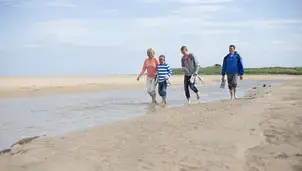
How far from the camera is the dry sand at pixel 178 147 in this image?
480cm

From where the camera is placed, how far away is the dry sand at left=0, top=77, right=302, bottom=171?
480 centimetres

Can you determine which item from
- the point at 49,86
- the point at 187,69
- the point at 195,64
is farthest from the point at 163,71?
the point at 49,86

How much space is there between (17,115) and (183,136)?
6.83 m

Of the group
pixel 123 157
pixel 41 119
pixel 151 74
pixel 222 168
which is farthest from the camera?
pixel 151 74

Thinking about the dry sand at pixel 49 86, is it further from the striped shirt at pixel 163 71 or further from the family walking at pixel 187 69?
the striped shirt at pixel 163 71

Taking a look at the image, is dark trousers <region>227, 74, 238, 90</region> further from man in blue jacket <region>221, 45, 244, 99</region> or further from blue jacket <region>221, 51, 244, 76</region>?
blue jacket <region>221, 51, 244, 76</region>

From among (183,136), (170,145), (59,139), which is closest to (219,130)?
(183,136)

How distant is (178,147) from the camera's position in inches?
218

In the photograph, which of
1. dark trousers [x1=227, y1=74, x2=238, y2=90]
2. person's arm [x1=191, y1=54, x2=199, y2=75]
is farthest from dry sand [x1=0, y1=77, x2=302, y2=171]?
dark trousers [x1=227, y1=74, x2=238, y2=90]

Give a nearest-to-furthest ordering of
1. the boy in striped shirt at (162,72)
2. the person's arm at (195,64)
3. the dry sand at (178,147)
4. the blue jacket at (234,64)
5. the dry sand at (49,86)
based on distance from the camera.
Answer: the dry sand at (178,147)
the person's arm at (195,64)
the blue jacket at (234,64)
the boy in striped shirt at (162,72)
the dry sand at (49,86)

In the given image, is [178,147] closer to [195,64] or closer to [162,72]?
[195,64]

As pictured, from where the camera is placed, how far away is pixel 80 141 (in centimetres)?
627

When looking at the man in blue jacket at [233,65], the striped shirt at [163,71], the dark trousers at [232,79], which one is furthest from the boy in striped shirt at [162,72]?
the dark trousers at [232,79]

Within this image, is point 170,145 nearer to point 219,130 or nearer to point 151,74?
point 219,130
